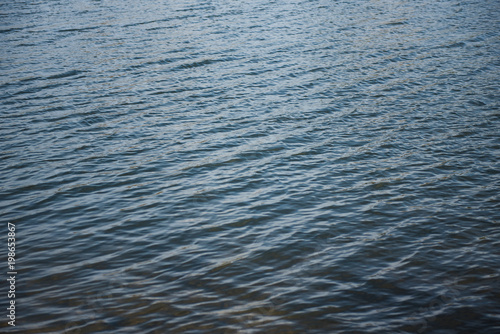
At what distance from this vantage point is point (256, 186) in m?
15.9

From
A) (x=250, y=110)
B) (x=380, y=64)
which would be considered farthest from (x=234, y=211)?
(x=380, y=64)

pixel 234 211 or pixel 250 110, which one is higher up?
pixel 250 110

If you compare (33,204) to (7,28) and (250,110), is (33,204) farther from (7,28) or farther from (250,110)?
(7,28)

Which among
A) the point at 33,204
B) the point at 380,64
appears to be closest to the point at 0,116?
the point at 33,204

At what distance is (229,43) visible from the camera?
34562 mm

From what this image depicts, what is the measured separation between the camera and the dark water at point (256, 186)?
10.5m

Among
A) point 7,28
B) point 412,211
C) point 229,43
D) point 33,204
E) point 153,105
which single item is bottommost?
point 412,211

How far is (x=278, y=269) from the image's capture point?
38.5 ft

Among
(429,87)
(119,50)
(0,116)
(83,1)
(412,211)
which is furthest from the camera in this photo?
(83,1)

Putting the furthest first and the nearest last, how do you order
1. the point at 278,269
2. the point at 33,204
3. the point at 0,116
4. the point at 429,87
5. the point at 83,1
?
the point at 83,1, the point at 429,87, the point at 0,116, the point at 33,204, the point at 278,269

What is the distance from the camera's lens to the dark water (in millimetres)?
10547

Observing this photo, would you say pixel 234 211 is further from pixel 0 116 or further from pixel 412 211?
pixel 0 116

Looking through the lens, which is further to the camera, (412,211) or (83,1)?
(83,1)

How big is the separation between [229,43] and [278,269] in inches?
1017
